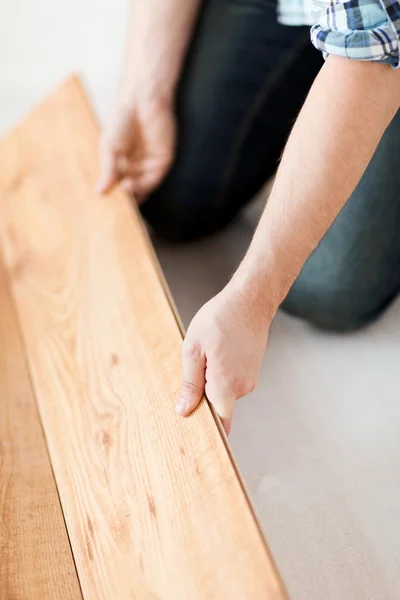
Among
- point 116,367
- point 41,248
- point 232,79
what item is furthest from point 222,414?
point 232,79

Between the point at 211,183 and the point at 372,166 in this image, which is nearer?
the point at 372,166

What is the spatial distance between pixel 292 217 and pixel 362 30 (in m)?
0.19

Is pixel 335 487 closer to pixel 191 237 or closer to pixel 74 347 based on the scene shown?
pixel 74 347

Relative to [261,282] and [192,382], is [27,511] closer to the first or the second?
[192,382]

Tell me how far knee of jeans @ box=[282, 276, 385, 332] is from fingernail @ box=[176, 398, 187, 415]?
37 centimetres

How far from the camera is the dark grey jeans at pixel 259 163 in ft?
2.97

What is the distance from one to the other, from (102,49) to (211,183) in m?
0.78

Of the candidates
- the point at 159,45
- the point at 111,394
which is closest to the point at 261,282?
the point at 111,394

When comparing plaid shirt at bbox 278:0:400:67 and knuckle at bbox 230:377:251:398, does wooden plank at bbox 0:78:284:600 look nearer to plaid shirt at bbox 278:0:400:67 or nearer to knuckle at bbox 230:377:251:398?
knuckle at bbox 230:377:251:398

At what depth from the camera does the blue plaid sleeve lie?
63 cm

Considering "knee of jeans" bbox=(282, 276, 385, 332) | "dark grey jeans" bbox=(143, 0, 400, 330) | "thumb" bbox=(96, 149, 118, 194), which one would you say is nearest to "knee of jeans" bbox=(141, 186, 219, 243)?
"dark grey jeans" bbox=(143, 0, 400, 330)

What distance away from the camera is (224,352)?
649 mm

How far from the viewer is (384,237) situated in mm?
905

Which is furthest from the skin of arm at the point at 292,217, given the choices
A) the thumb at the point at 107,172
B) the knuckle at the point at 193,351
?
the thumb at the point at 107,172
